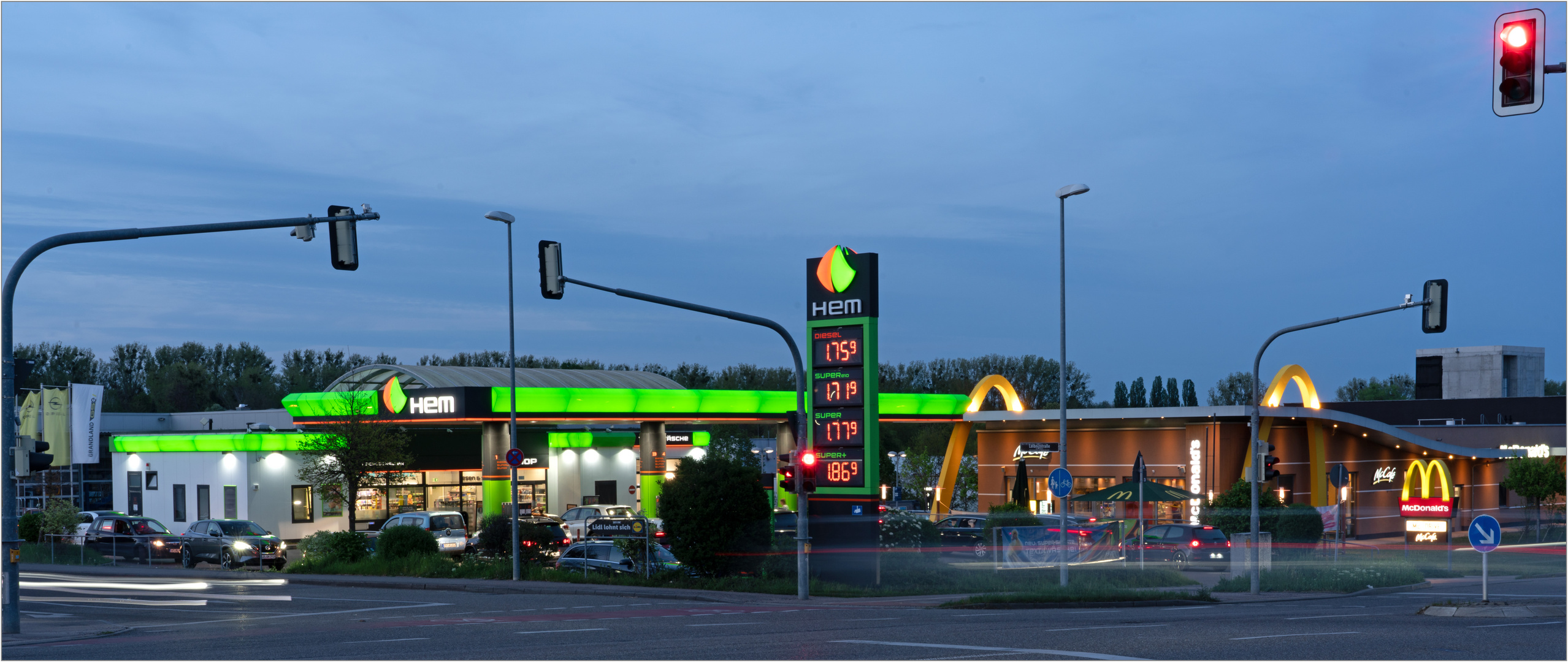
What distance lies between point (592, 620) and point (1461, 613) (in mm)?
14477

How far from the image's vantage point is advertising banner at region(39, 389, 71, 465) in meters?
42.9

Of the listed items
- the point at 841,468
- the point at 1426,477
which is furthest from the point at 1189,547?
the point at 1426,477

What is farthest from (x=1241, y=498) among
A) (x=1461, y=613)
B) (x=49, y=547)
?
(x=49, y=547)

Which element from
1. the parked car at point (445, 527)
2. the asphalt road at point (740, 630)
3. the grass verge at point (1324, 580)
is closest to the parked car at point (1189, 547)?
the grass verge at point (1324, 580)

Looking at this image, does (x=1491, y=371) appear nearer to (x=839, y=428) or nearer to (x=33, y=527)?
(x=839, y=428)

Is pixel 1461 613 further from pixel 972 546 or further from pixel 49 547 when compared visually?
pixel 49 547

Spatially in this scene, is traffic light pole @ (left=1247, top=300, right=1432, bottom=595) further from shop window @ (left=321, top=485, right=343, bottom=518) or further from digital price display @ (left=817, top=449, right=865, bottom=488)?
shop window @ (left=321, top=485, right=343, bottom=518)

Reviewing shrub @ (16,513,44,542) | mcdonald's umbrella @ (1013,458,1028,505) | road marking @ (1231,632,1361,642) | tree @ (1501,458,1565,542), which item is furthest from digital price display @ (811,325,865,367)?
tree @ (1501,458,1565,542)

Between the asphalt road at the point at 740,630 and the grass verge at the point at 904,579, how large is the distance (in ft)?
5.09

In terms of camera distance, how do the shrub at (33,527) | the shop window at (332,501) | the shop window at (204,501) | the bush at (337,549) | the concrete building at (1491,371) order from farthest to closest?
the concrete building at (1491,371) → the shop window at (204,501) → the shop window at (332,501) → the shrub at (33,527) → the bush at (337,549)

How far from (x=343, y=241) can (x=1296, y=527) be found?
27.7m

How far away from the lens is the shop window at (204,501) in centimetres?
5372

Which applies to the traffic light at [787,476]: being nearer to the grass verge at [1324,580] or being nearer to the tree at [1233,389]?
the grass verge at [1324,580]

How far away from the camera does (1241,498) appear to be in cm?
4038
